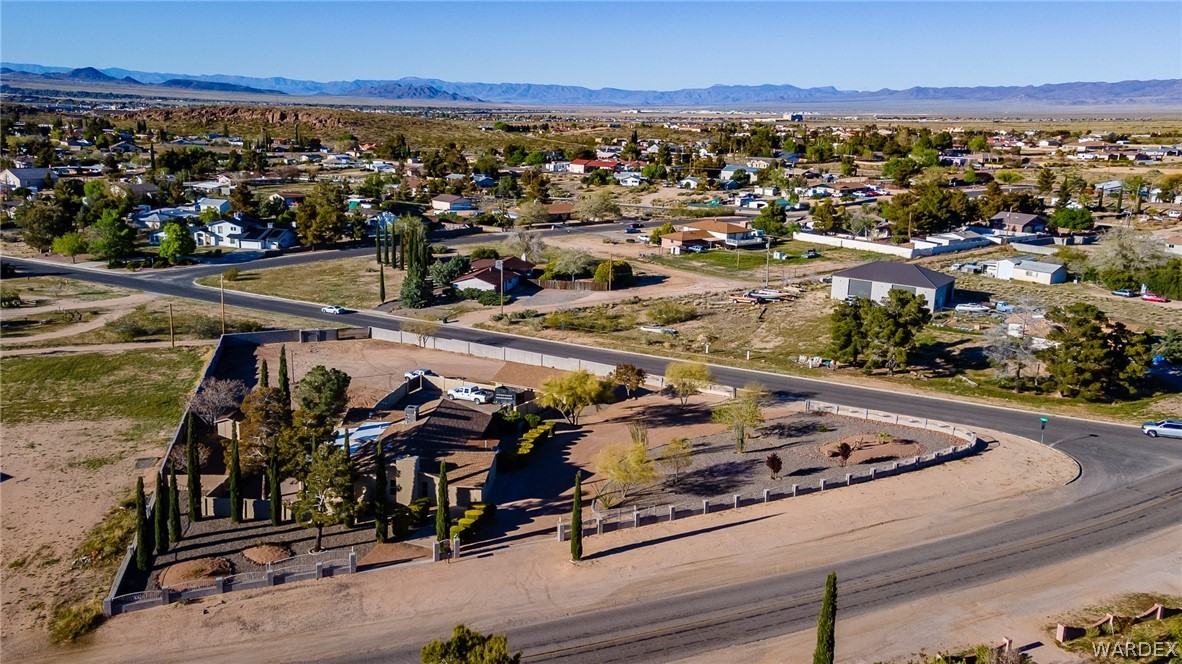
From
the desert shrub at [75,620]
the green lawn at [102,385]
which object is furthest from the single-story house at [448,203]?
the desert shrub at [75,620]

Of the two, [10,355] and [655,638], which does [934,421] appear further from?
[10,355]

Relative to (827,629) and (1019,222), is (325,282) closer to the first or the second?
(827,629)

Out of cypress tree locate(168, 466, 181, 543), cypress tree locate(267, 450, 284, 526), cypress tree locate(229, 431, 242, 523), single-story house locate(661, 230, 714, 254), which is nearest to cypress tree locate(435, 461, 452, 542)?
cypress tree locate(267, 450, 284, 526)

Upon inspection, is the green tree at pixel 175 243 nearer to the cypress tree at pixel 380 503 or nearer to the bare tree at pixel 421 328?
the bare tree at pixel 421 328

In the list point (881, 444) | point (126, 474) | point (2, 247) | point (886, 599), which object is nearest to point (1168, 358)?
point (881, 444)

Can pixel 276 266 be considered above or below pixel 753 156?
below

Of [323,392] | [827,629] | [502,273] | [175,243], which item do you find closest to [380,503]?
[323,392]
